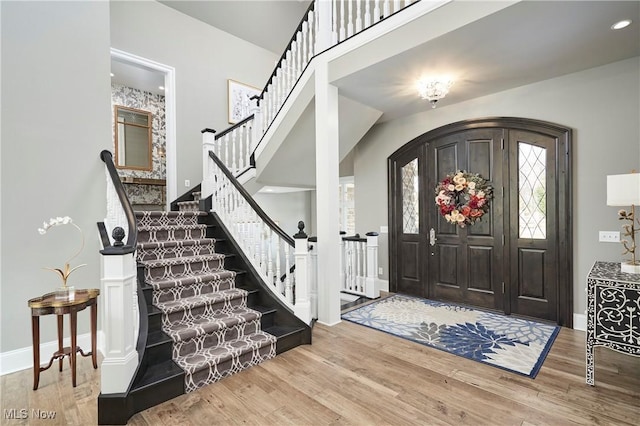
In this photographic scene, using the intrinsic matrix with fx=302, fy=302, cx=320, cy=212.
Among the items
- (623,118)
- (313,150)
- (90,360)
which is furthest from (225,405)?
(623,118)

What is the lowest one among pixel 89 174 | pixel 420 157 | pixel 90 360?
pixel 90 360

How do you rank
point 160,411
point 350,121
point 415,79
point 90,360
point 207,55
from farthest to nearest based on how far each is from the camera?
point 207,55
point 350,121
point 415,79
point 90,360
point 160,411

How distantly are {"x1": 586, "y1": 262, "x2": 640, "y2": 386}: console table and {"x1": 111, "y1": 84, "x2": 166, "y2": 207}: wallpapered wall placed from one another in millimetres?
6944

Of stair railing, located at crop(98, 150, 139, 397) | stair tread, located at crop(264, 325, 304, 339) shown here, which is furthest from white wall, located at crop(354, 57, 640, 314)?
stair railing, located at crop(98, 150, 139, 397)

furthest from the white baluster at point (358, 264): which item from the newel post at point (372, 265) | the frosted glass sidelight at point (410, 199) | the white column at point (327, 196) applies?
the white column at point (327, 196)

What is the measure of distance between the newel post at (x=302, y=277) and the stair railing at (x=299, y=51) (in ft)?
6.84

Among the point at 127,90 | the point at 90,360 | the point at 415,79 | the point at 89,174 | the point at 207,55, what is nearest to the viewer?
the point at 90,360

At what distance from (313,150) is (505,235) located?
2.96m

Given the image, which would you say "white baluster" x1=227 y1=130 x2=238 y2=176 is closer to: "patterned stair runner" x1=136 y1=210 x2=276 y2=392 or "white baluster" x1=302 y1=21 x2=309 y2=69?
"patterned stair runner" x1=136 y1=210 x2=276 y2=392

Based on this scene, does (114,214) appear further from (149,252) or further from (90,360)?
(90,360)

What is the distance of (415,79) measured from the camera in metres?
3.58

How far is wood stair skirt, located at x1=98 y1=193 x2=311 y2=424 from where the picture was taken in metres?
2.23

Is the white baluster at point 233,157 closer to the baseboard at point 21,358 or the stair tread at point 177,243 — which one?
the stair tread at point 177,243

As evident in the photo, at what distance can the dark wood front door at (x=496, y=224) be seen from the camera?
3.63 metres
